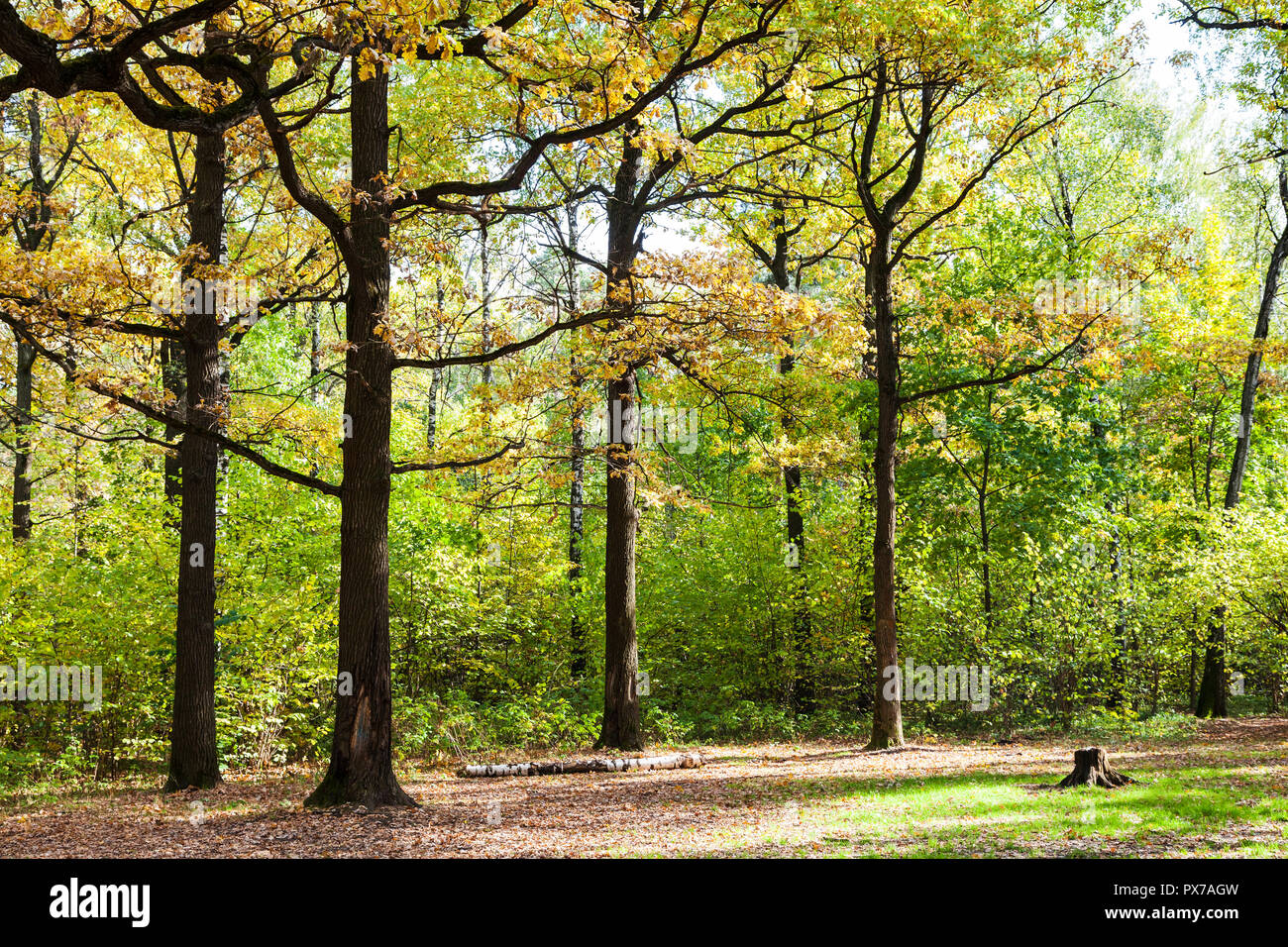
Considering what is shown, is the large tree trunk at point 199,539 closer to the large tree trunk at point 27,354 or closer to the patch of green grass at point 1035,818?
the large tree trunk at point 27,354

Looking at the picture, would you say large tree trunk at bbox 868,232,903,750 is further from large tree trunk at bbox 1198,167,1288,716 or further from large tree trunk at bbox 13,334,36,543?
large tree trunk at bbox 13,334,36,543

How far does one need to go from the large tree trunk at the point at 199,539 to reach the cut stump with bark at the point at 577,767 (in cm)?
299

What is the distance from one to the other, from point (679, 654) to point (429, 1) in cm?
1514

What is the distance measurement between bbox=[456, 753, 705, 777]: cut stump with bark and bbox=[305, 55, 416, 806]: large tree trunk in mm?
2961

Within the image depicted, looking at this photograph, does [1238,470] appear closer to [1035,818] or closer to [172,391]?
[1035,818]

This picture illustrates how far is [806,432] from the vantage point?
→ 16031 millimetres

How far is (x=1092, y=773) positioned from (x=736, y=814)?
336cm

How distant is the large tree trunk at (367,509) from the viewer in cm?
822

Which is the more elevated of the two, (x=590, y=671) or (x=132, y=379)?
(x=132, y=379)

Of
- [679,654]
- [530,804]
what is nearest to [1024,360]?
[679,654]

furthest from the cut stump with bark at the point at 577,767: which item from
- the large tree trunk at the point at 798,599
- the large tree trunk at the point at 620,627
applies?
the large tree trunk at the point at 798,599

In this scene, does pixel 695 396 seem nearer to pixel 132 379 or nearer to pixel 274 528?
pixel 274 528

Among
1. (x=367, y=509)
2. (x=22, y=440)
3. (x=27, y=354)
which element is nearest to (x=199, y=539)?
(x=367, y=509)

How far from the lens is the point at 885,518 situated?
41.9 ft
